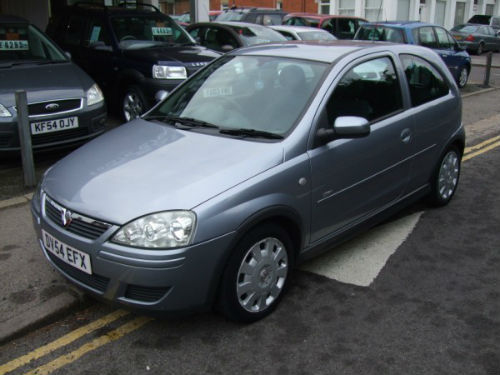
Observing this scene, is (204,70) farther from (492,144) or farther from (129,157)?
(492,144)

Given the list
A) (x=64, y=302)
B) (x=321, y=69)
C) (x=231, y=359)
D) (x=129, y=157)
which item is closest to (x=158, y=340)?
(x=231, y=359)

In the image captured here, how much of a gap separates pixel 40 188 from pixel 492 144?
6984 mm

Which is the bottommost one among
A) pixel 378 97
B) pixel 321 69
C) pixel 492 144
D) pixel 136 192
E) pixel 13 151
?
pixel 492 144

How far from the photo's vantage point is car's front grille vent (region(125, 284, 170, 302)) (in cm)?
293

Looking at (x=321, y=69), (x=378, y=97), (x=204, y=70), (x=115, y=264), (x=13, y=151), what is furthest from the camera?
(x=13, y=151)

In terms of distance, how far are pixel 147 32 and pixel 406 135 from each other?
227 inches

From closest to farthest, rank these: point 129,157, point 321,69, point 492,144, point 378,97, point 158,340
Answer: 1. point 158,340
2. point 129,157
3. point 321,69
4. point 378,97
5. point 492,144

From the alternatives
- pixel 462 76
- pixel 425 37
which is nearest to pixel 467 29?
pixel 462 76

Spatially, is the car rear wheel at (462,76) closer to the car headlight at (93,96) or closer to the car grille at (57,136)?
the car headlight at (93,96)

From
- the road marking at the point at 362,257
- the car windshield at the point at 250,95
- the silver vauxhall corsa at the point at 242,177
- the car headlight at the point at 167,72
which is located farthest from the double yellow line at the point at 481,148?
the car windshield at the point at 250,95

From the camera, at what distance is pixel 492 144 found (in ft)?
27.2

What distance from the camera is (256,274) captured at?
328 cm

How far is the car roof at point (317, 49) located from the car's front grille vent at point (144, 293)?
207 centimetres

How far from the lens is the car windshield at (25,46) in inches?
275
